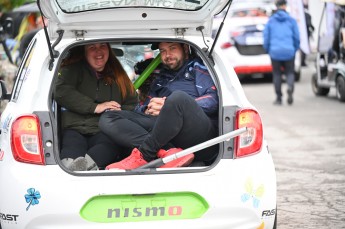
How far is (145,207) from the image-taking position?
18.0 ft

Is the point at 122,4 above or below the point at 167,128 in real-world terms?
above

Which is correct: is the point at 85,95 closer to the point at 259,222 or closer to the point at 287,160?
the point at 259,222

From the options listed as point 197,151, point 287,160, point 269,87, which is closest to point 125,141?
point 197,151

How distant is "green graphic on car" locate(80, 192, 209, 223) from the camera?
A: 215 inches

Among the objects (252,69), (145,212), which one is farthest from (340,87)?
(145,212)

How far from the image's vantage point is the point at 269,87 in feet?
68.0

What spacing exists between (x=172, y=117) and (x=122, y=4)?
82 centimetres

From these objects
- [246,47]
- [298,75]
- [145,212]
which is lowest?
[298,75]

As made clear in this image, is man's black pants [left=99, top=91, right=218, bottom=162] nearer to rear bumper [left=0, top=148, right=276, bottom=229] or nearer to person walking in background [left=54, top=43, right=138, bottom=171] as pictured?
person walking in background [left=54, top=43, right=138, bottom=171]

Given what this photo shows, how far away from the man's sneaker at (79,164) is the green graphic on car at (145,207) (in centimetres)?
45

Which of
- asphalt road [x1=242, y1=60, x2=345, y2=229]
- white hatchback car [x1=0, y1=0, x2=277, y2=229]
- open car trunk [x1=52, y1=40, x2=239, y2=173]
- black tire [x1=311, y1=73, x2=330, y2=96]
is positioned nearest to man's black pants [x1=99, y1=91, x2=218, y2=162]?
open car trunk [x1=52, y1=40, x2=239, y2=173]

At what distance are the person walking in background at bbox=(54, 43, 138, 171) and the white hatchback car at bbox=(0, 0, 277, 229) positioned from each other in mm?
594

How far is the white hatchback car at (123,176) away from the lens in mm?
5430

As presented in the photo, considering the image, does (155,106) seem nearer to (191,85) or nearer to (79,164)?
(191,85)
